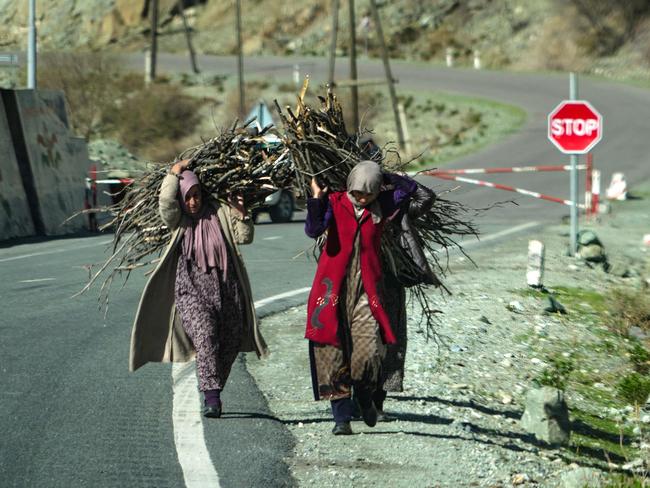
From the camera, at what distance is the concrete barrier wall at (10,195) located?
21.2m

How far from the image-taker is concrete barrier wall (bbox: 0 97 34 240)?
21.2m

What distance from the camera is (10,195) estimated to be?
21.4 meters

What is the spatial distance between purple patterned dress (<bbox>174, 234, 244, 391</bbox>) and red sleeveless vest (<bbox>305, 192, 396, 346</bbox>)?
2.48ft

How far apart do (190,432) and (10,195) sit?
1501cm

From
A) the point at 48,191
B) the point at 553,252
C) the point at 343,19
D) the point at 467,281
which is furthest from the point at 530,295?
the point at 343,19

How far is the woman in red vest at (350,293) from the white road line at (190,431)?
768 mm

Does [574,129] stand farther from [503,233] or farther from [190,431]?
[190,431]

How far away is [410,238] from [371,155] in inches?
22.3

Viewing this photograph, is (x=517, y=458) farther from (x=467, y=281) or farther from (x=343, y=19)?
(x=343, y=19)

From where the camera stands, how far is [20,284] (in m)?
14.6

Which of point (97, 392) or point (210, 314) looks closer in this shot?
point (210, 314)

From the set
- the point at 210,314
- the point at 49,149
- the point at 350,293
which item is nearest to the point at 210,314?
the point at 210,314

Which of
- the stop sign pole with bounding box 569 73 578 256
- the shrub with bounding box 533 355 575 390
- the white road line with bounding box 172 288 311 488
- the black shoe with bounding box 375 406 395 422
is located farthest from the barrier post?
the black shoe with bounding box 375 406 395 422

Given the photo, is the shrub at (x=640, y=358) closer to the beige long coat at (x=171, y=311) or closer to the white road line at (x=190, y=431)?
the white road line at (x=190, y=431)
